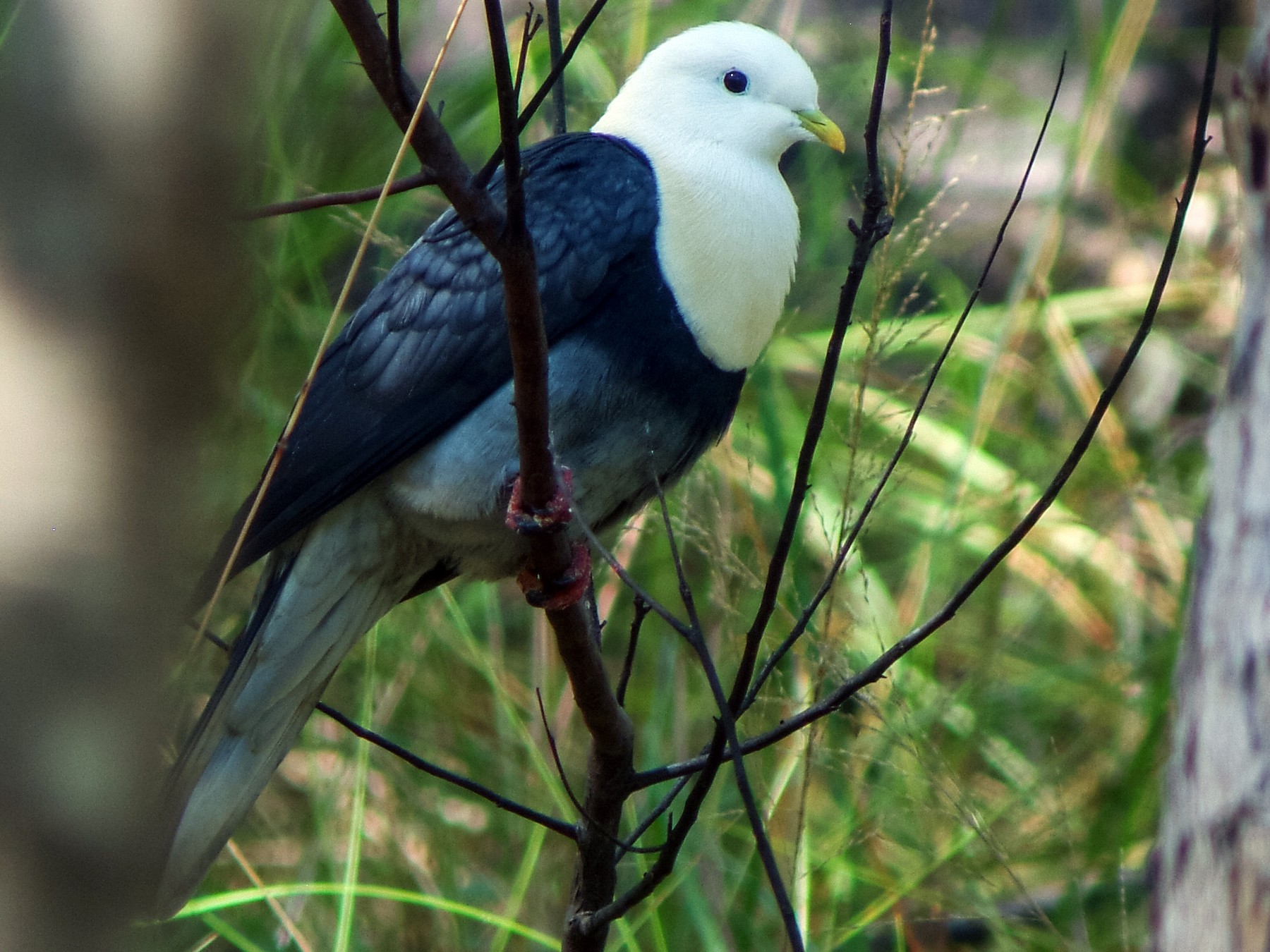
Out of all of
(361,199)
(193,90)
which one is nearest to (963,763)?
(361,199)

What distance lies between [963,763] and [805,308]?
1255 mm

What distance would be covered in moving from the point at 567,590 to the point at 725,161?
28.8 inches

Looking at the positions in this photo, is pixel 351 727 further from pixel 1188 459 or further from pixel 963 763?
pixel 1188 459

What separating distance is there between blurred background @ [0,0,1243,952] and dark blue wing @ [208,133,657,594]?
0.40ft

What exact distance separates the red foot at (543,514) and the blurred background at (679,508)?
0.36 meters

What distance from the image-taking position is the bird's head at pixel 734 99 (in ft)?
6.69

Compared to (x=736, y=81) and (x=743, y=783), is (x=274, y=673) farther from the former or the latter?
(x=736, y=81)

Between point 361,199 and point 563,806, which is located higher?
point 563,806

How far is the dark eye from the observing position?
2076 millimetres

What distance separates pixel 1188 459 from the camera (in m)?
3.87

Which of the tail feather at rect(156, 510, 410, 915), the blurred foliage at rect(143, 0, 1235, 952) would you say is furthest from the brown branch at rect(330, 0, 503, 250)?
the blurred foliage at rect(143, 0, 1235, 952)

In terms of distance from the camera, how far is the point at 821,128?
2.06 m

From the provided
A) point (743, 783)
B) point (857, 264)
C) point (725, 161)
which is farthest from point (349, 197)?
point (725, 161)

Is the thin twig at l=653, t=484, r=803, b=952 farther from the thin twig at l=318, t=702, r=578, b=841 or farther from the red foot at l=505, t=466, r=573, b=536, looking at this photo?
the thin twig at l=318, t=702, r=578, b=841
